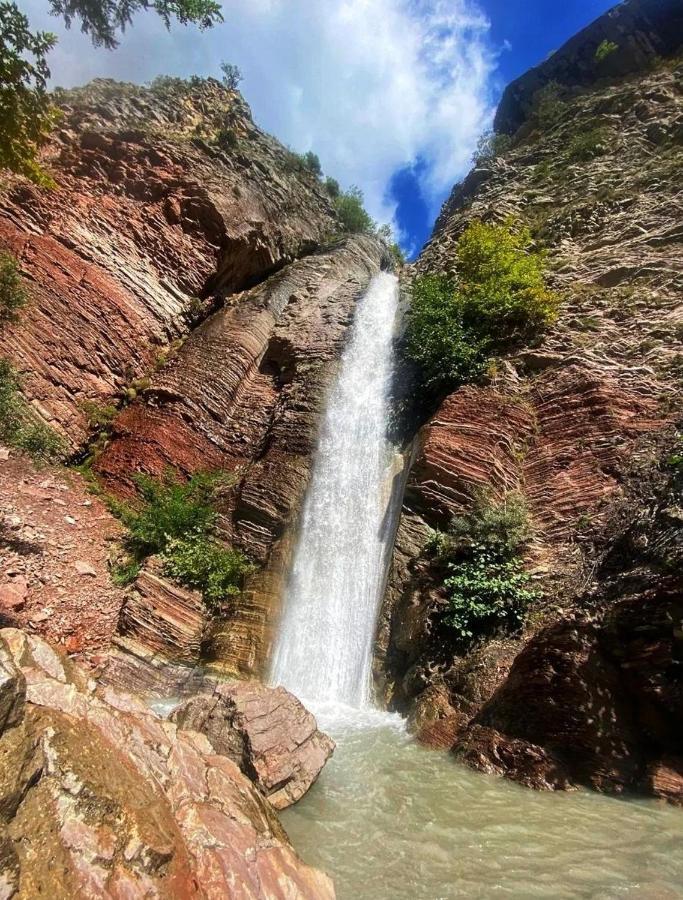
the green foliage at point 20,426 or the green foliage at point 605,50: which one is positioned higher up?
the green foliage at point 605,50

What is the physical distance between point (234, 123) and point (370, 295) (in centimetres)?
1422

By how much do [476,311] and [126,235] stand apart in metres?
12.5

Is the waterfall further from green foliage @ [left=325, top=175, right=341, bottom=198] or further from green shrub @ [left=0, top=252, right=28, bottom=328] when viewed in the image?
green foliage @ [left=325, top=175, right=341, bottom=198]

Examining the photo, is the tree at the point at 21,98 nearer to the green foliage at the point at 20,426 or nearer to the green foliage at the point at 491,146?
the green foliage at the point at 20,426

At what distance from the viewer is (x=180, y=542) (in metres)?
11.9

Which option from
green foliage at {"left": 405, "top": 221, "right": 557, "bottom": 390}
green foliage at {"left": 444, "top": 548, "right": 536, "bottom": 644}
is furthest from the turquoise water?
green foliage at {"left": 405, "top": 221, "right": 557, "bottom": 390}

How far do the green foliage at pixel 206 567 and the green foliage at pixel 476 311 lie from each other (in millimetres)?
6839

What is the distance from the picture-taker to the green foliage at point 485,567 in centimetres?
838

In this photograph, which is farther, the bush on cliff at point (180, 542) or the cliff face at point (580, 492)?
the bush on cliff at point (180, 542)

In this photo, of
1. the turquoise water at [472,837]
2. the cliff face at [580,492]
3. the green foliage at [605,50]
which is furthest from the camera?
the green foliage at [605,50]

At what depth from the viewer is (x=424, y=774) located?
20.2ft

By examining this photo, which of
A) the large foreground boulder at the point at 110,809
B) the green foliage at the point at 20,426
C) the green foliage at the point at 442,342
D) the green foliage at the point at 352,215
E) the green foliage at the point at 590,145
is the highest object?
the green foliage at the point at 352,215

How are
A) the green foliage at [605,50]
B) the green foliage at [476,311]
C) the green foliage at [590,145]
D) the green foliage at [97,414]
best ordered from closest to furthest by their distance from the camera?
the green foliage at [476,311] < the green foliage at [97,414] < the green foliage at [590,145] < the green foliage at [605,50]

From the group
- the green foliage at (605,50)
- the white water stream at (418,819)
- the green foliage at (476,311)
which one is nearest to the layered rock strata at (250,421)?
the white water stream at (418,819)
